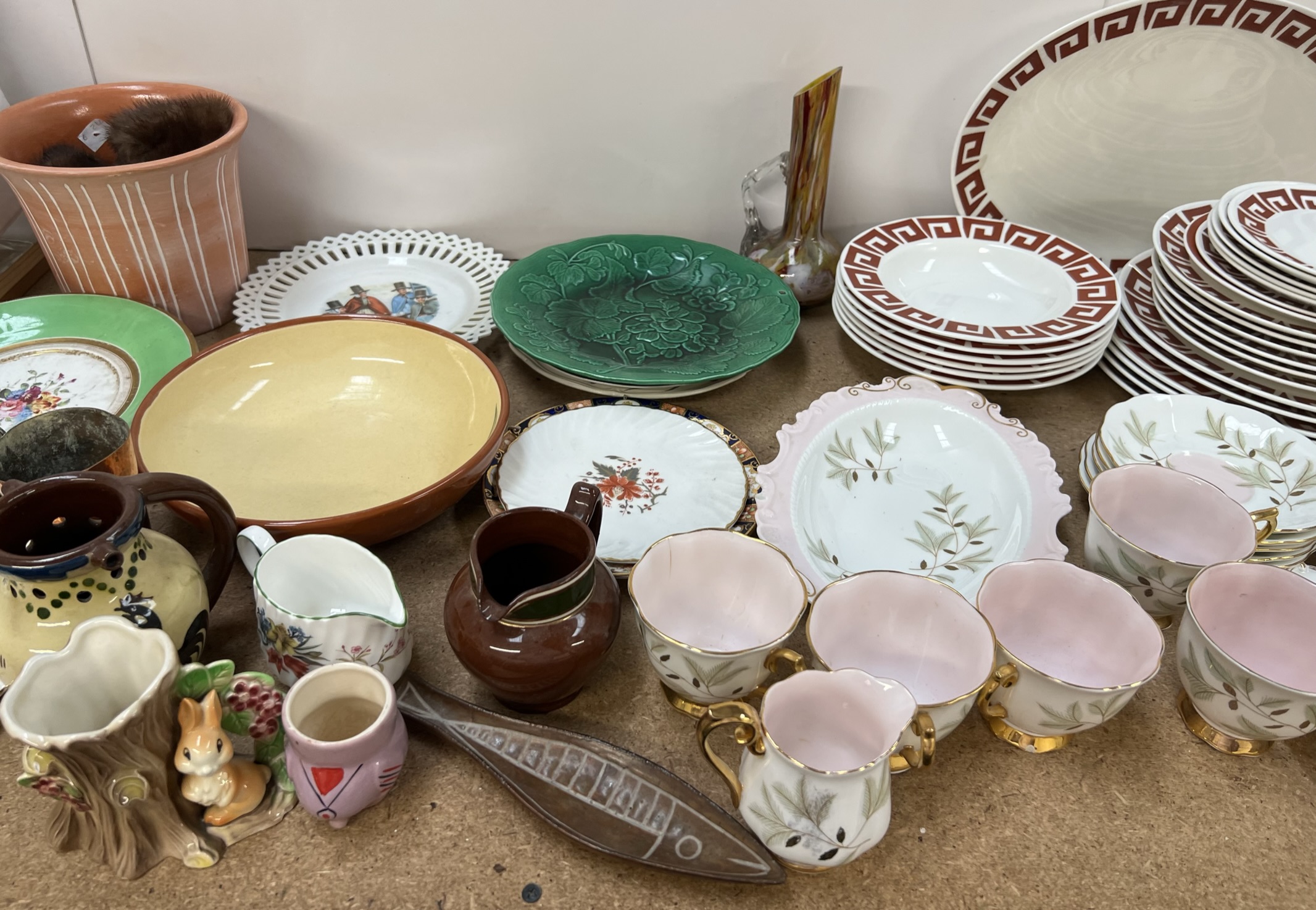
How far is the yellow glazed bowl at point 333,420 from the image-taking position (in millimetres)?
832

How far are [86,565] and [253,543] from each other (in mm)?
130

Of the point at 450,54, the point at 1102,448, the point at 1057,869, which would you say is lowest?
the point at 1057,869

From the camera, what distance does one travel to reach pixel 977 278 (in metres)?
1.10

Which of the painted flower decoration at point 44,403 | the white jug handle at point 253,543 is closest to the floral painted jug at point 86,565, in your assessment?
the white jug handle at point 253,543

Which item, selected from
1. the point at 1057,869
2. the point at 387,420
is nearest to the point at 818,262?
the point at 387,420

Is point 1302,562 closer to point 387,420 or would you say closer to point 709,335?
point 709,335

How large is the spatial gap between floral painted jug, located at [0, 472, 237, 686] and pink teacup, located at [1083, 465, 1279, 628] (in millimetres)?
761

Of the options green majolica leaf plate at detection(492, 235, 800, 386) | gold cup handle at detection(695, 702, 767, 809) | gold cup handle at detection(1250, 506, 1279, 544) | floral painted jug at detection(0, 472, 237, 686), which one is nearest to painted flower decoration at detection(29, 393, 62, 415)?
floral painted jug at detection(0, 472, 237, 686)

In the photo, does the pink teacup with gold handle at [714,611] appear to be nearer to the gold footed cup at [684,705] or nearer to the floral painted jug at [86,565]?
the gold footed cup at [684,705]

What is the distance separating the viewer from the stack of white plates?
958mm

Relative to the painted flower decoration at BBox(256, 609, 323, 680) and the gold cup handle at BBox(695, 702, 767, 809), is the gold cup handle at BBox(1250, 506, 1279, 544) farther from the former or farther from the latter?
the painted flower decoration at BBox(256, 609, 323, 680)

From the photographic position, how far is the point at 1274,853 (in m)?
0.64

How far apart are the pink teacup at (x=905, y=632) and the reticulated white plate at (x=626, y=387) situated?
340mm

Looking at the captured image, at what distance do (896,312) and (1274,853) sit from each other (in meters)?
0.61
